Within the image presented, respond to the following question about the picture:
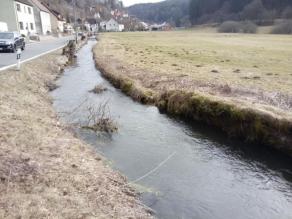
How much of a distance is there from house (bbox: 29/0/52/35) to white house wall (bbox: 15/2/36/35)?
5.41 m

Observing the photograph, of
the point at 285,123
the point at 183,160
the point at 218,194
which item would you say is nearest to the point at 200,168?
the point at 183,160

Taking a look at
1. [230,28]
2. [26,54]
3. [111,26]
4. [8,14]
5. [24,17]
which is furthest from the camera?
[111,26]

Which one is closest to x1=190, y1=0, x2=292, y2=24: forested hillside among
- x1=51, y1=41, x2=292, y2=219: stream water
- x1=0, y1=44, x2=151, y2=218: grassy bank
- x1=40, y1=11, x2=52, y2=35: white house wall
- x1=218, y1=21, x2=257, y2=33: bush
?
x1=218, y1=21, x2=257, y2=33: bush

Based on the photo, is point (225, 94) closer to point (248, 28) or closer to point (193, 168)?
point (193, 168)

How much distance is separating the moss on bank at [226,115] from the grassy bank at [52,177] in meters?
5.49

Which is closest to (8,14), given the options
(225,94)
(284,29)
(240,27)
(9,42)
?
(9,42)

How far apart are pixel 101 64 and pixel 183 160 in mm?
19128

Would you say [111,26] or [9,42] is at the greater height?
[9,42]

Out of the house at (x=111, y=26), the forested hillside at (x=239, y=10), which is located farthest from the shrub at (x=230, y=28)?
the house at (x=111, y=26)

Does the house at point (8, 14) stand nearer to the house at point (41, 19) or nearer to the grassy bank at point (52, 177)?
the house at point (41, 19)

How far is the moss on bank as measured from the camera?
10.6m

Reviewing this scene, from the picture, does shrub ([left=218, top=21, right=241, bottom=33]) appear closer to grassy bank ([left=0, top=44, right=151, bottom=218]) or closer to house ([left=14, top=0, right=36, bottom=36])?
house ([left=14, top=0, right=36, bottom=36])

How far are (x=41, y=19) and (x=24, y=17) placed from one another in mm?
16478

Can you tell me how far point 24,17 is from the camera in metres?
60.2
